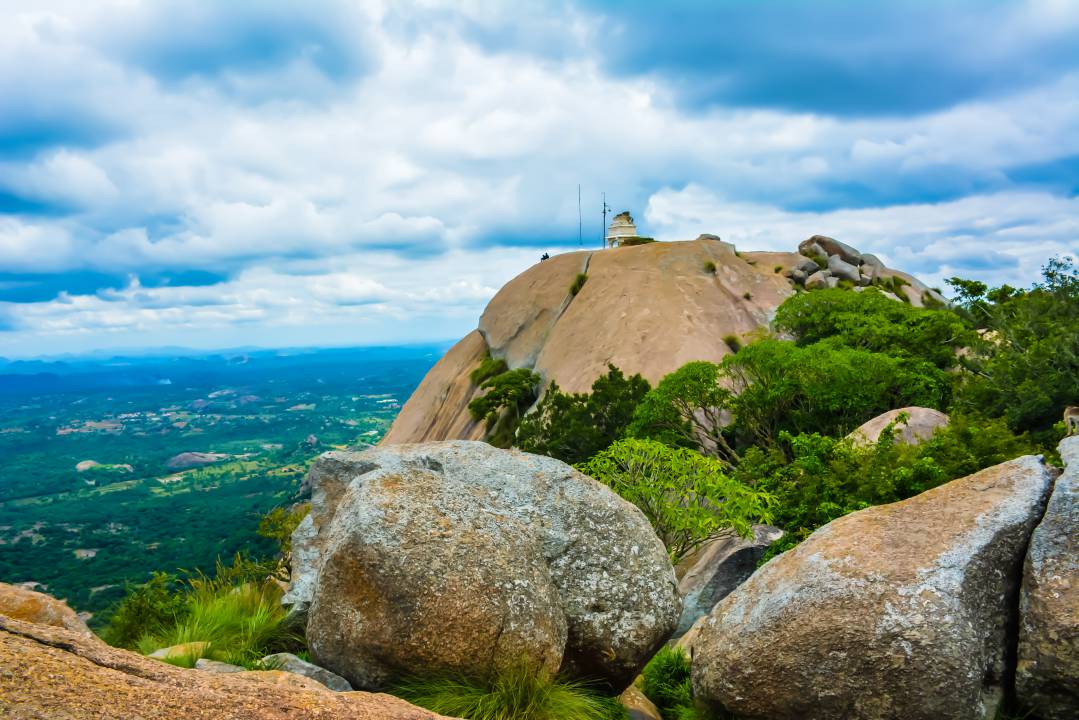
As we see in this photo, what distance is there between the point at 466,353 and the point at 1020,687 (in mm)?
52817

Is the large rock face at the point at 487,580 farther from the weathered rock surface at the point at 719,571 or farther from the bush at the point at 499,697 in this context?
the weathered rock surface at the point at 719,571

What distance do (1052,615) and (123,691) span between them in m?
8.58

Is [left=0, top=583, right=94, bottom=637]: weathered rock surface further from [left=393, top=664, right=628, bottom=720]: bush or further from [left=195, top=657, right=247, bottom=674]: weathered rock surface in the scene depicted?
[left=393, top=664, right=628, bottom=720]: bush

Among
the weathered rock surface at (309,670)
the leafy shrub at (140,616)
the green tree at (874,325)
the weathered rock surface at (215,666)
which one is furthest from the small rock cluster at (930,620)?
the green tree at (874,325)

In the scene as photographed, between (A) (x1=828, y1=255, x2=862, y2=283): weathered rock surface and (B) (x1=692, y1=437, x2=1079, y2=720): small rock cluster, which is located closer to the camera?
(B) (x1=692, y1=437, x2=1079, y2=720): small rock cluster

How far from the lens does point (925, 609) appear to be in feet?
24.7

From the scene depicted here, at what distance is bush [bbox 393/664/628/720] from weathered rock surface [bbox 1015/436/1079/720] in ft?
16.1

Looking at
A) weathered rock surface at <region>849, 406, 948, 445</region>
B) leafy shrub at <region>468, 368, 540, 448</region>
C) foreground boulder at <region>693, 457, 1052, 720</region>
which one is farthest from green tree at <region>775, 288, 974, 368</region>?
foreground boulder at <region>693, 457, 1052, 720</region>

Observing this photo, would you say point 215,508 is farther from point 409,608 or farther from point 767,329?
point 409,608

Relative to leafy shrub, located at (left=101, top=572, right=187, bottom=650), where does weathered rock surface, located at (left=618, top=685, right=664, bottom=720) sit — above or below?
below

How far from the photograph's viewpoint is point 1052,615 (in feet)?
24.4

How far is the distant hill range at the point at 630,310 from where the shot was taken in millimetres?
42469

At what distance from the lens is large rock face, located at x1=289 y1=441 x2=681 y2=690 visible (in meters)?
7.78

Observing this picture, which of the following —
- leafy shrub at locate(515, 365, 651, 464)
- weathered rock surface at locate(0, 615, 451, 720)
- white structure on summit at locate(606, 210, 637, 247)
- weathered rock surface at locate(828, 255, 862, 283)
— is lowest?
leafy shrub at locate(515, 365, 651, 464)
